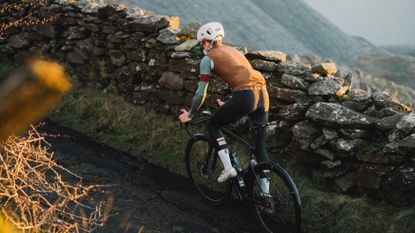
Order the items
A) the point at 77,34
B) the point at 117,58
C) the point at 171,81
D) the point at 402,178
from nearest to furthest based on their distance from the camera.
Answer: the point at 402,178 → the point at 171,81 → the point at 117,58 → the point at 77,34

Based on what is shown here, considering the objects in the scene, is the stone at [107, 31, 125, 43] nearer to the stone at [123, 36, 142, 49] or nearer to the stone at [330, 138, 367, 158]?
the stone at [123, 36, 142, 49]

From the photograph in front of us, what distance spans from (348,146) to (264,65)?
239 centimetres

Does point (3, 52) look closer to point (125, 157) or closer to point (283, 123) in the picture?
point (125, 157)

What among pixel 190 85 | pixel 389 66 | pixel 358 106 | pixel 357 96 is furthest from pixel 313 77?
pixel 389 66

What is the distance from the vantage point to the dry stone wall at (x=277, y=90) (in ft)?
19.8

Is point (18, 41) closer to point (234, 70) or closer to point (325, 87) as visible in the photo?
point (234, 70)

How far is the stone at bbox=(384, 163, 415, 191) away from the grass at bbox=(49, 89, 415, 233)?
280 mm

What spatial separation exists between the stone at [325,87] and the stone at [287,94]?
0.55 ft

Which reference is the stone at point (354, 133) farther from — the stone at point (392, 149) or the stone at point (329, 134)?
the stone at point (392, 149)

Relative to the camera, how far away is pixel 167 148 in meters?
8.23

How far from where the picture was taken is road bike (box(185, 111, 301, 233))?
5.36 m

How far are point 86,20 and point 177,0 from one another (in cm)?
1862

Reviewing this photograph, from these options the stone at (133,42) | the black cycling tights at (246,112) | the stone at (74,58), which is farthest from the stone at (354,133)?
the stone at (74,58)

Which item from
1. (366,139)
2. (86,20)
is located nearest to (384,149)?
(366,139)
